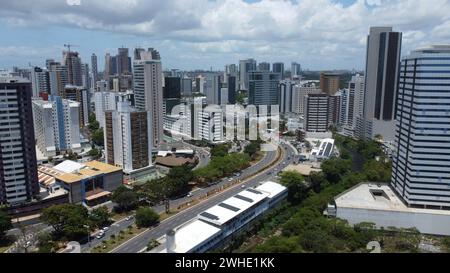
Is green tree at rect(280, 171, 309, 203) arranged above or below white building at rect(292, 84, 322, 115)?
below

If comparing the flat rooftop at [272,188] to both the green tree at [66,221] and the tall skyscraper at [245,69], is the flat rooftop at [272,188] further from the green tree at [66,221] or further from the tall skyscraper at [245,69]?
the tall skyscraper at [245,69]

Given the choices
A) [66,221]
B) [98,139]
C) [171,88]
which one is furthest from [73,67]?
[66,221]

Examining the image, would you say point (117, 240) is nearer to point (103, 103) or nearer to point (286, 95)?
point (103, 103)

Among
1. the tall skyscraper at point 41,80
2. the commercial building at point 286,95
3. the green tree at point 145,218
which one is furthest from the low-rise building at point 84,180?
the commercial building at point 286,95

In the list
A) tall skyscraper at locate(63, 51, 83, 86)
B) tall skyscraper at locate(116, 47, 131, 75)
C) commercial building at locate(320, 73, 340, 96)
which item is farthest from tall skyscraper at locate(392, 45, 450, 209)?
tall skyscraper at locate(116, 47, 131, 75)

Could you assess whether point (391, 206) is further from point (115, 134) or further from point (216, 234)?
point (115, 134)

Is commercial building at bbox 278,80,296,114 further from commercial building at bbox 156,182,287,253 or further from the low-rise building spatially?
the low-rise building
